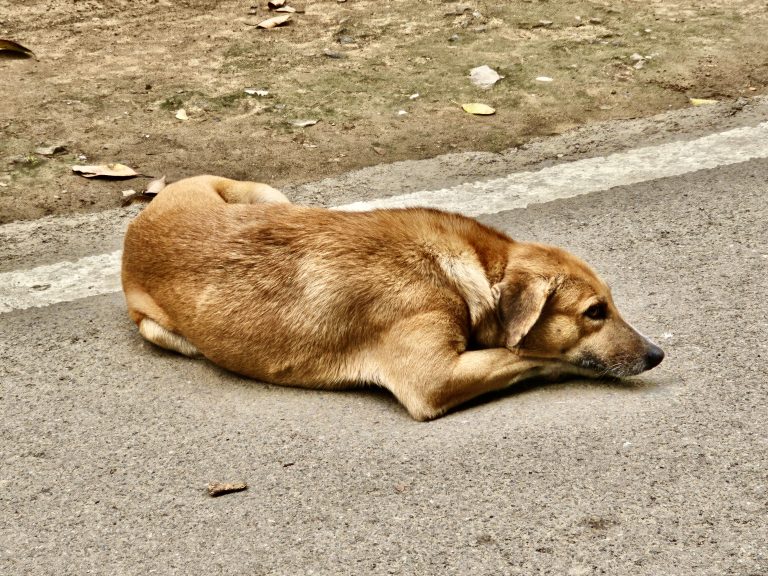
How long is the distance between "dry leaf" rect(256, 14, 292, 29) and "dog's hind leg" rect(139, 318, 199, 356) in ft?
13.8

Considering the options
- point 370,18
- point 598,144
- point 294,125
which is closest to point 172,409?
point 294,125

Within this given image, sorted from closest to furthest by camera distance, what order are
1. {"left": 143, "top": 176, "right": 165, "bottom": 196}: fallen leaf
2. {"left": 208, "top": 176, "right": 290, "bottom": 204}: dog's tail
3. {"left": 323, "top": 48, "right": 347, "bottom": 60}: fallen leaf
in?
{"left": 208, "top": 176, "right": 290, "bottom": 204}: dog's tail, {"left": 143, "top": 176, "right": 165, "bottom": 196}: fallen leaf, {"left": 323, "top": 48, "right": 347, "bottom": 60}: fallen leaf

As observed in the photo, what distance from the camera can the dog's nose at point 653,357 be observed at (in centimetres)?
396

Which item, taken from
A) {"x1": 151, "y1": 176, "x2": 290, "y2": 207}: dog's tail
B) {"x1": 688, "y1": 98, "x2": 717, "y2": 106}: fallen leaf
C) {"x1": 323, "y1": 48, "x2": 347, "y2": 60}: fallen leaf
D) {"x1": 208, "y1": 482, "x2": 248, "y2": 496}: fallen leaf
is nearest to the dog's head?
{"x1": 208, "y1": 482, "x2": 248, "y2": 496}: fallen leaf

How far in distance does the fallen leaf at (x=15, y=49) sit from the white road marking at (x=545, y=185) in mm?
2338

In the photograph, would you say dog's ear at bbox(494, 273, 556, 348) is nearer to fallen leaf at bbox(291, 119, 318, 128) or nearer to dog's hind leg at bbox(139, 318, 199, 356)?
dog's hind leg at bbox(139, 318, 199, 356)

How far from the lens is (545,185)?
19.3 feet

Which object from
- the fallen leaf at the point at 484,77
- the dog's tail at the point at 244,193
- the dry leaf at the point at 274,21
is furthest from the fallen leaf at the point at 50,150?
the fallen leaf at the point at 484,77

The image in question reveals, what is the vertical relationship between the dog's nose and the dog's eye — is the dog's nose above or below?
below

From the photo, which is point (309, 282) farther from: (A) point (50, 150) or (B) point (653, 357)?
(A) point (50, 150)

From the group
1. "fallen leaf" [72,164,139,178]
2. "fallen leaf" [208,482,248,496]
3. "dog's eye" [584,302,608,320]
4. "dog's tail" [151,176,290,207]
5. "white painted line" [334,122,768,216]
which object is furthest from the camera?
"fallen leaf" [72,164,139,178]

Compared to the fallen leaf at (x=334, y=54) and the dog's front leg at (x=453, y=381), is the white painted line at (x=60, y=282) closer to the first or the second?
the dog's front leg at (x=453, y=381)

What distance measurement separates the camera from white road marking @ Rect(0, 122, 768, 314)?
5.19m

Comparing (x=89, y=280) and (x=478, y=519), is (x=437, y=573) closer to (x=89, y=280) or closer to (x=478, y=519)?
(x=478, y=519)
